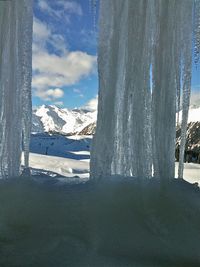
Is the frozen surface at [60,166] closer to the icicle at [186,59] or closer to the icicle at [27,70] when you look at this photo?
the icicle at [27,70]

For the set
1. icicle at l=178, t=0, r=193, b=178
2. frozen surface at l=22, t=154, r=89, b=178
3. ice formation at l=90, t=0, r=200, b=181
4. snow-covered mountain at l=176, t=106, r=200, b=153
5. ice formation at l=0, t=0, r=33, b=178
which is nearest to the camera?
ice formation at l=0, t=0, r=33, b=178

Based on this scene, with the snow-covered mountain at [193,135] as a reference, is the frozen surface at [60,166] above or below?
below

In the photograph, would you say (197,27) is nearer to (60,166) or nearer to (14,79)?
(14,79)

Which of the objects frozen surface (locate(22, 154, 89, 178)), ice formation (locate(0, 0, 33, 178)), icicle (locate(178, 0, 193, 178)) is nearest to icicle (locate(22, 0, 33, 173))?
ice formation (locate(0, 0, 33, 178))

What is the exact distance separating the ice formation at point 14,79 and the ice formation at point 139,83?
64cm

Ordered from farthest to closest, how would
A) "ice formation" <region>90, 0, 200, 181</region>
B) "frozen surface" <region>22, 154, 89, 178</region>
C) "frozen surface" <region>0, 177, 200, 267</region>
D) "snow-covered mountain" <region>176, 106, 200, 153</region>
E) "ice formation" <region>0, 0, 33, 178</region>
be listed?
"frozen surface" <region>22, 154, 89, 178</region>, "snow-covered mountain" <region>176, 106, 200, 153</region>, "ice formation" <region>90, 0, 200, 181</region>, "ice formation" <region>0, 0, 33, 178</region>, "frozen surface" <region>0, 177, 200, 267</region>

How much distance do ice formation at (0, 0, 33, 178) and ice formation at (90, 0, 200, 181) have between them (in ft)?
2.09

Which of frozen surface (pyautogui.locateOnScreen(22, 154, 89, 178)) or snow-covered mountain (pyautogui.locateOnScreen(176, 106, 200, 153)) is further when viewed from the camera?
frozen surface (pyautogui.locateOnScreen(22, 154, 89, 178))

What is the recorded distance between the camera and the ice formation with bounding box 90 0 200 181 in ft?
A: 11.3

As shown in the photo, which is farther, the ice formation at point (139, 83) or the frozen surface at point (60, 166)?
the frozen surface at point (60, 166)

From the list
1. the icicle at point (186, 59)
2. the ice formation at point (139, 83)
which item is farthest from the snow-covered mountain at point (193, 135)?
the ice formation at point (139, 83)

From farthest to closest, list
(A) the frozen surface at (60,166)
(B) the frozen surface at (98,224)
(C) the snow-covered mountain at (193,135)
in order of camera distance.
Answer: (A) the frozen surface at (60,166) < (C) the snow-covered mountain at (193,135) < (B) the frozen surface at (98,224)

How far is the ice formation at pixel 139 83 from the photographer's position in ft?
11.3

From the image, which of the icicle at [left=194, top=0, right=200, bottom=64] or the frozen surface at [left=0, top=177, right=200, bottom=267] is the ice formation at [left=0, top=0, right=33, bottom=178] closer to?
the frozen surface at [left=0, top=177, right=200, bottom=267]
